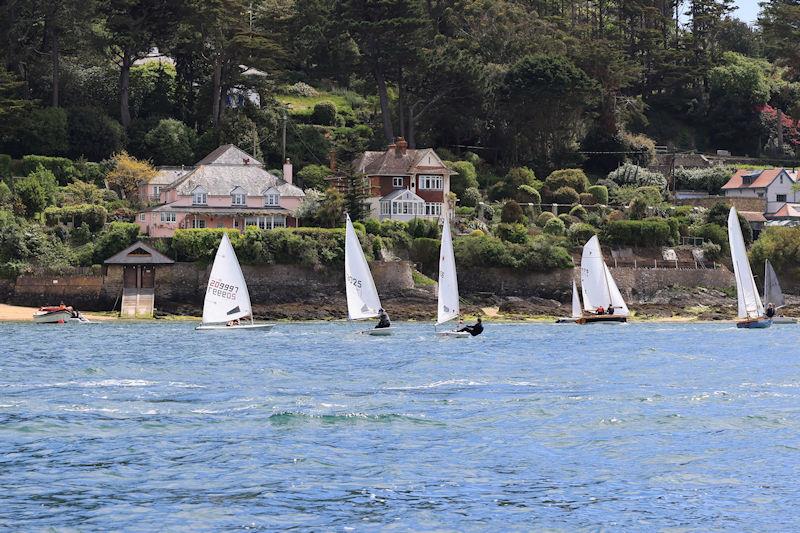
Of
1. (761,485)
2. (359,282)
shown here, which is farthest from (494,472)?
(359,282)

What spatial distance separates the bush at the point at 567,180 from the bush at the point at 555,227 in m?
10.7

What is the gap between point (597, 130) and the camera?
11838cm

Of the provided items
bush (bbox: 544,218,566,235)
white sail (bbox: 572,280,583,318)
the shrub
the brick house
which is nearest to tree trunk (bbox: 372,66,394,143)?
the brick house

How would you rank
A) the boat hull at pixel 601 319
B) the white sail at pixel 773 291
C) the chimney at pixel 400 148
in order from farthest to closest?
1. the chimney at pixel 400 148
2. the white sail at pixel 773 291
3. the boat hull at pixel 601 319

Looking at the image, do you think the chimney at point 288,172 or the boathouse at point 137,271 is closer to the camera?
the boathouse at point 137,271

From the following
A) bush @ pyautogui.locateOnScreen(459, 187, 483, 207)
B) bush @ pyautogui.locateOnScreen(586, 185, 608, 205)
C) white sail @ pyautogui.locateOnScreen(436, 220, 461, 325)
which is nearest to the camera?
white sail @ pyautogui.locateOnScreen(436, 220, 461, 325)

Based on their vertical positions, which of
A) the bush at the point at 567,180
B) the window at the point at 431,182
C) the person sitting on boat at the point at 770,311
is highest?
the bush at the point at 567,180

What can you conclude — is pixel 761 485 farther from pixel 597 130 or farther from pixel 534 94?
pixel 597 130

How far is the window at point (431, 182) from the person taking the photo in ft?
319

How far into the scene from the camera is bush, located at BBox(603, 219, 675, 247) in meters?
92.8

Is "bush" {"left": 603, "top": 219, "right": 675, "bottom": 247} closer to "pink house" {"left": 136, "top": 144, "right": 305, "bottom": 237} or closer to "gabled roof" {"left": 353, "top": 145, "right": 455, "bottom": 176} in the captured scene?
"gabled roof" {"left": 353, "top": 145, "right": 455, "bottom": 176}

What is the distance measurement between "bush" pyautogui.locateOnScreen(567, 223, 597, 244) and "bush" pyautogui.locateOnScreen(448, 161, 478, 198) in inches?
483

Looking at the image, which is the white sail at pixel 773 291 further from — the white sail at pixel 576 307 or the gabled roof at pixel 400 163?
the gabled roof at pixel 400 163

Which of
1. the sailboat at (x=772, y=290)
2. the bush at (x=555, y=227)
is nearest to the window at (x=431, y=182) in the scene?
the bush at (x=555, y=227)
